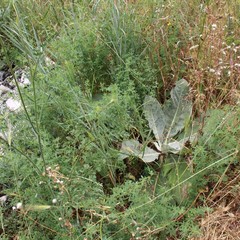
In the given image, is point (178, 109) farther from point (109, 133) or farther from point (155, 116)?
point (109, 133)

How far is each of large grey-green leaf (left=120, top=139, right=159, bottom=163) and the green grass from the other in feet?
0.16

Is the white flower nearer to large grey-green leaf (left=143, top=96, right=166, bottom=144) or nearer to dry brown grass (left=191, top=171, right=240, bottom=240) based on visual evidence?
large grey-green leaf (left=143, top=96, right=166, bottom=144)

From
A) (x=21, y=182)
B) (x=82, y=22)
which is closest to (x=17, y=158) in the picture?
(x=21, y=182)

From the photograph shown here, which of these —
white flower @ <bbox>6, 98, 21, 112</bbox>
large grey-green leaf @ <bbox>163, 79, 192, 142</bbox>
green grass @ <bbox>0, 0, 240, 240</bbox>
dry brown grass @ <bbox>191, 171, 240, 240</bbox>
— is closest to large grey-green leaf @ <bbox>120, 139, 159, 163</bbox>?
green grass @ <bbox>0, 0, 240, 240</bbox>

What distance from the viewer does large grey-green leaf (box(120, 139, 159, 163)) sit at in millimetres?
1909

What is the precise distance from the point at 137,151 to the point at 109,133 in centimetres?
19

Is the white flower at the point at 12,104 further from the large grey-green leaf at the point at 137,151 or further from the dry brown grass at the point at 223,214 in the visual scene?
the dry brown grass at the point at 223,214

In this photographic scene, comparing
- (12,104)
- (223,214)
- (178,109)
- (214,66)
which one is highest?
(12,104)

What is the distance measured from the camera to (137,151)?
1972 mm

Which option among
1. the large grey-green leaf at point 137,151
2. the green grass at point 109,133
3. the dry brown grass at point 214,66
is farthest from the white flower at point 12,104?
the dry brown grass at point 214,66

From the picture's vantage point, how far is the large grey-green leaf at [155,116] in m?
2.12

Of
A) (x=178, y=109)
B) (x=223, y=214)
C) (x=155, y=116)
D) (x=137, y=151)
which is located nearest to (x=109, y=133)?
(x=137, y=151)

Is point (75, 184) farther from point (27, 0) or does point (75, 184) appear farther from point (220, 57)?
point (27, 0)

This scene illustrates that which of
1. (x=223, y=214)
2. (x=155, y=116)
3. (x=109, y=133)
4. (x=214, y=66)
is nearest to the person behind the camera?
(x=223, y=214)
